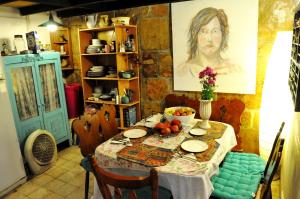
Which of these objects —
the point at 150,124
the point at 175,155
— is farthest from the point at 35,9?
the point at 175,155

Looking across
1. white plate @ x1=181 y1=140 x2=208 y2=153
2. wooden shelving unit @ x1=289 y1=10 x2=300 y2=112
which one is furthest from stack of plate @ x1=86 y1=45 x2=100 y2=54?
wooden shelving unit @ x1=289 y1=10 x2=300 y2=112

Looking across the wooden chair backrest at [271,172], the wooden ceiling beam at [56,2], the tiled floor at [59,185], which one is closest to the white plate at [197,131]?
the wooden chair backrest at [271,172]

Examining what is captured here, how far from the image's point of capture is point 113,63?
3.71 metres

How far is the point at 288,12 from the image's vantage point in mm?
2430

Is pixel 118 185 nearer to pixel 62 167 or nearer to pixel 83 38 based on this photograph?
pixel 62 167

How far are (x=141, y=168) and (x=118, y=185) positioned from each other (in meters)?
0.39

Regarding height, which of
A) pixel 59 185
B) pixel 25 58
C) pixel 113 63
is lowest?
pixel 59 185

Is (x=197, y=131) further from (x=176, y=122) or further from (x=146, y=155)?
(x=146, y=155)

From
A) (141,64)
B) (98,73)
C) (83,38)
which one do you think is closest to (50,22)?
(83,38)

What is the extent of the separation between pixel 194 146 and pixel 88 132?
3.40 ft

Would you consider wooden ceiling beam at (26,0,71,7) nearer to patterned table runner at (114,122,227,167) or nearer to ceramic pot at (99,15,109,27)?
ceramic pot at (99,15,109,27)

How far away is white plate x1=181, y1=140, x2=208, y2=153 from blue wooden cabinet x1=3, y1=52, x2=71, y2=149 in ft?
7.14

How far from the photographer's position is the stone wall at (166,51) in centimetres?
251

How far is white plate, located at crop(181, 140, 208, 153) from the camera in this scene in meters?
1.88
